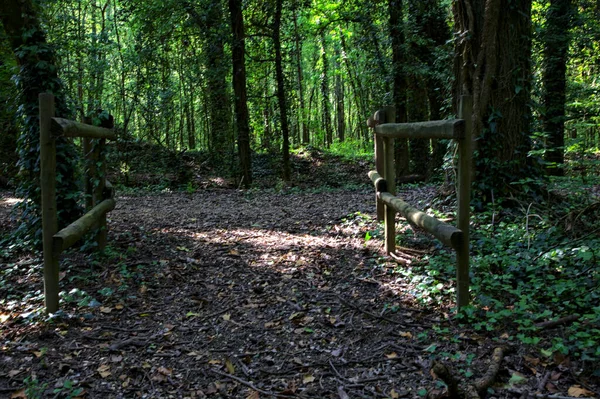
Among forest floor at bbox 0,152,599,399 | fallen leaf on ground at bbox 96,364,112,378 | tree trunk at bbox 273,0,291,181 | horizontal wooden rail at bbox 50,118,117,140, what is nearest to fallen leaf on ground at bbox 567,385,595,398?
forest floor at bbox 0,152,599,399

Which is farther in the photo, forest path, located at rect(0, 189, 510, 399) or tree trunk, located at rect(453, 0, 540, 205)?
tree trunk, located at rect(453, 0, 540, 205)

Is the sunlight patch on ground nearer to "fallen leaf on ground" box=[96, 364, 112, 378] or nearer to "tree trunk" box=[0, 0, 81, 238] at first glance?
"tree trunk" box=[0, 0, 81, 238]

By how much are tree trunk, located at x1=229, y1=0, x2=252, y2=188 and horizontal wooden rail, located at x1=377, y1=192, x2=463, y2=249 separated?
9.26 metres

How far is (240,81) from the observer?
13289 millimetres

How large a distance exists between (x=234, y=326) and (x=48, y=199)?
6.54 ft

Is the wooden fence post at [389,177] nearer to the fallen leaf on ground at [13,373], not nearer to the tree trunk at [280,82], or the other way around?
A: the fallen leaf on ground at [13,373]

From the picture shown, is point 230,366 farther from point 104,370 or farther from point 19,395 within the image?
point 19,395

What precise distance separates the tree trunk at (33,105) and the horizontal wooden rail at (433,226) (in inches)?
162

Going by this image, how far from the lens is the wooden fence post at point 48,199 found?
12.7ft

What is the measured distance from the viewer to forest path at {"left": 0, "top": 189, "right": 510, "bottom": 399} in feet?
10.1

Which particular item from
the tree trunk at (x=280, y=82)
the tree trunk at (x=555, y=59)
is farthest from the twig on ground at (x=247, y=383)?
the tree trunk at (x=280, y=82)

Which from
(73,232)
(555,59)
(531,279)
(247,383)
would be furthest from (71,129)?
(555,59)

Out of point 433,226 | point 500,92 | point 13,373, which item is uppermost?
point 500,92

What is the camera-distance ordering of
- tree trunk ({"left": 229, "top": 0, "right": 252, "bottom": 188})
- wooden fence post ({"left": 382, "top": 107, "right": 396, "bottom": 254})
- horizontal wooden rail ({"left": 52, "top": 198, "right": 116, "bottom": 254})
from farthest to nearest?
Answer: tree trunk ({"left": 229, "top": 0, "right": 252, "bottom": 188}) < wooden fence post ({"left": 382, "top": 107, "right": 396, "bottom": 254}) < horizontal wooden rail ({"left": 52, "top": 198, "right": 116, "bottom": 254})
